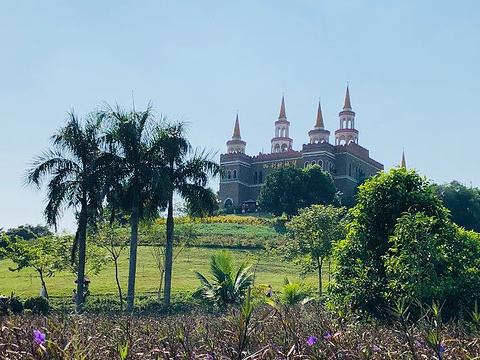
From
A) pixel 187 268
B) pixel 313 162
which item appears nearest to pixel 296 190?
pixel 313 162

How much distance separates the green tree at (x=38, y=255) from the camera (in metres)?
25.5

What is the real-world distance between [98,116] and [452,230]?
11.7 metres

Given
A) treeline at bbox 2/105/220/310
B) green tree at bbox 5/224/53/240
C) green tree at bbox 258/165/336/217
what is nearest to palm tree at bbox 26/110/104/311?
treeline at bbox 2/105/220/310

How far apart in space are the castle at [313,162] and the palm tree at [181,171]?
5750cm

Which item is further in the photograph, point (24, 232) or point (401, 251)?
point (24, 232)

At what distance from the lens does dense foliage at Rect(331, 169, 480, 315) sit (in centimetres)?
1197

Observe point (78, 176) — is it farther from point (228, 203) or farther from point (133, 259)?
point (228, 203)

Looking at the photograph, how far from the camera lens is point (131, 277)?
790 inches

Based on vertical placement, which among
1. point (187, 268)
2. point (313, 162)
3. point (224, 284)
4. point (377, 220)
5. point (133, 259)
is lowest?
point (224, 284)

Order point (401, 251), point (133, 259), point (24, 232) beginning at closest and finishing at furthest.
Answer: point (401, 251) → point (133, 259) → point (24, 232)

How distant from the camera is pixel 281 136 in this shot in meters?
96.0

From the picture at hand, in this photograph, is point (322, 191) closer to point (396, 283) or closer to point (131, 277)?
point (131, 277)

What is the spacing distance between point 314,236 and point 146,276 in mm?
9050

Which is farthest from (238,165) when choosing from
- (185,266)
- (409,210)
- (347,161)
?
(409,210)
